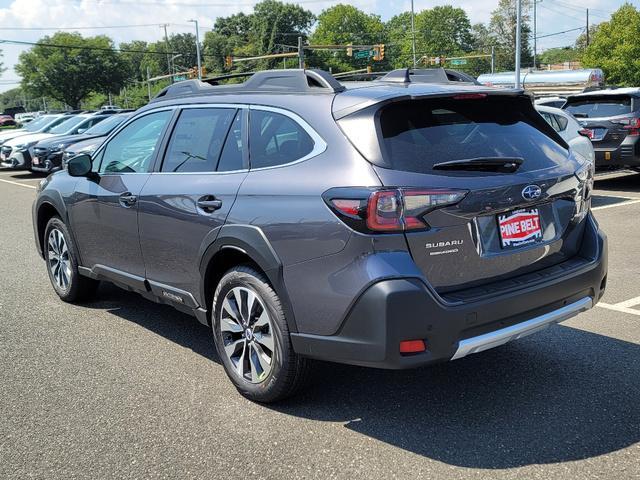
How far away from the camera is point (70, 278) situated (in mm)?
5691

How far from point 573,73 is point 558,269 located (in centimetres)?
3333

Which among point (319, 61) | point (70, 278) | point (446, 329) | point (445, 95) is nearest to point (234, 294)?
point (446, 329)

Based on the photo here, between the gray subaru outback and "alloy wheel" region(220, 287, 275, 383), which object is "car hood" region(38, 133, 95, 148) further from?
"alloy wheel" region(220, 287, 275, 383)

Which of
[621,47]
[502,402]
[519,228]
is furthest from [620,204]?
[621,47]

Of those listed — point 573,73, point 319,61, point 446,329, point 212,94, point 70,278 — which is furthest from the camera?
point 319,61

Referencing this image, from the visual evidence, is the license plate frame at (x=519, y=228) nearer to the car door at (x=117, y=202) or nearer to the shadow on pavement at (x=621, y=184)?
the car door at (x=117, y=202)

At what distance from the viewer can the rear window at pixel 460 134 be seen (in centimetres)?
322

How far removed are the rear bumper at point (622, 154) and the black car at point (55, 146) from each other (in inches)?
425

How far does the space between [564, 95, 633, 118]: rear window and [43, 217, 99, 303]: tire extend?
9.97 metres

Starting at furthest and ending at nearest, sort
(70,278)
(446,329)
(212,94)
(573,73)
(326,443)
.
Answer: (573,73)
(70,278)
(212,94)
(326,443)
(446,329)

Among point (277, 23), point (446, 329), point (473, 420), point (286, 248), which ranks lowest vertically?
point (473, 420)

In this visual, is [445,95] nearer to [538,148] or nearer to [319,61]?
[538,148]

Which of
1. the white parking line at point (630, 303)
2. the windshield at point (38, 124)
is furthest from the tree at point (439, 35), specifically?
the white parking line at point (630, 303)

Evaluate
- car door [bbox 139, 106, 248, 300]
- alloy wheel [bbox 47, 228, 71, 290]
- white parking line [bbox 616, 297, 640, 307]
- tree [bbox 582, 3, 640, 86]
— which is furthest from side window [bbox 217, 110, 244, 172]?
tree [bbox 582, 3, 640, 86]
